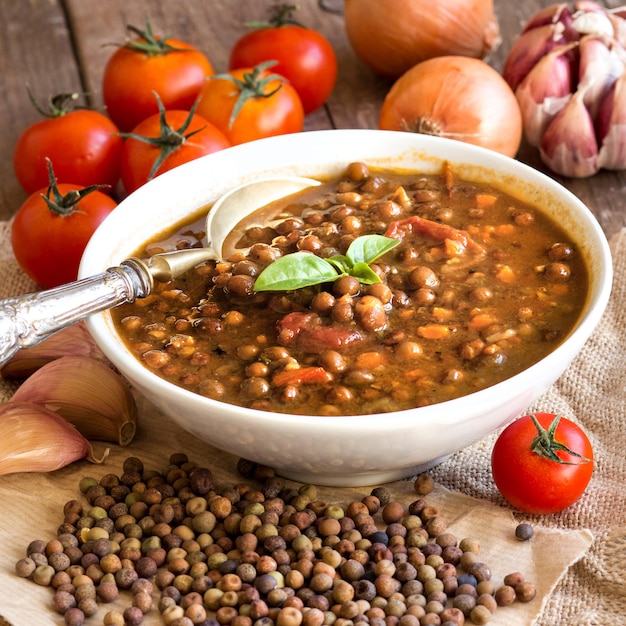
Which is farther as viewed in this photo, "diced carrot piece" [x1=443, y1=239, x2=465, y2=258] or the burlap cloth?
"diced carrot piece" [x1=443, y1=239, x2=465, y2=258]

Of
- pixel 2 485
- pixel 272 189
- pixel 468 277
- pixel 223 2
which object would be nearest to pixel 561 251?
pixel 468 277

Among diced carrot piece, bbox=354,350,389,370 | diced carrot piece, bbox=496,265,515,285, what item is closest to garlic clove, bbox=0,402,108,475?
diced carrot piece, bbox=354,350,389,370

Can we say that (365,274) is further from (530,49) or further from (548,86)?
(530,49)

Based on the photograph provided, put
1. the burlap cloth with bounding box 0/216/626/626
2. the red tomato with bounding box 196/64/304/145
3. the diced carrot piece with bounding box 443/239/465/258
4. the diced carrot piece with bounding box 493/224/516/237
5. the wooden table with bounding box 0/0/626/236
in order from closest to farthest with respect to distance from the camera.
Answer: the burlap cloth with bounding box 0/216/626/626 < the diced carrot piece with bounding box 443/239/465/258 < the diced carrot piece with bounding box 493/224/516/237 < the red tomato with bounding box 196/64/304/145 < the wooden table with bounding box 0/0/626/236

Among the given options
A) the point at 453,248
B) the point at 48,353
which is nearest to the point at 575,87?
the point at 453,248

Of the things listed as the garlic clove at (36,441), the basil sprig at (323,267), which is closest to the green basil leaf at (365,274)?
the basil sprig at (323,267)

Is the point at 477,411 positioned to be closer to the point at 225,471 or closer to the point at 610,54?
the point at 225,471

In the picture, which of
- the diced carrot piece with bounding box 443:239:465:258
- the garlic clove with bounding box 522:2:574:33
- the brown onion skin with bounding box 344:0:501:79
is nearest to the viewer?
the diced carrot piece with bounding box 443:239:465:258

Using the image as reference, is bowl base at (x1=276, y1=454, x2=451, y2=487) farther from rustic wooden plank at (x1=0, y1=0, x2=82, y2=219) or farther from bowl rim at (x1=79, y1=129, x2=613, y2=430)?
rustic wooden plank at (x1=0, y1=0, x2=82, y2=219)
